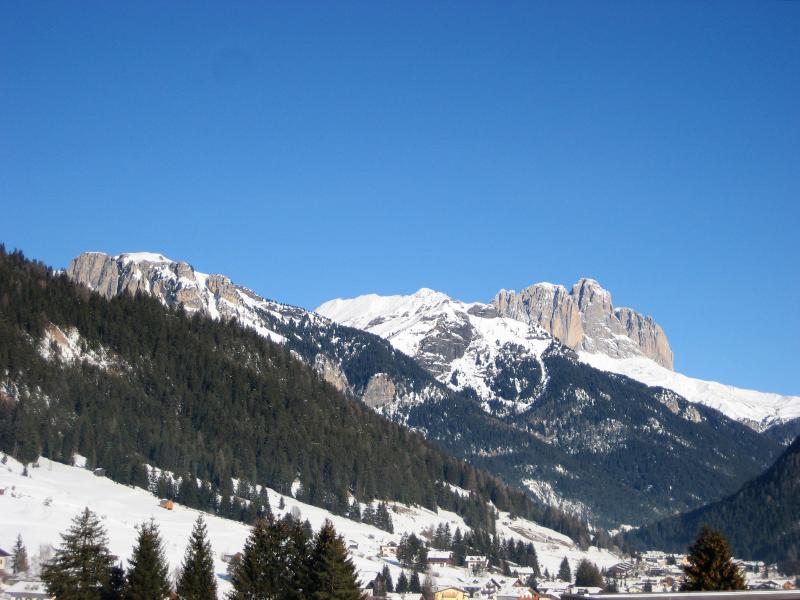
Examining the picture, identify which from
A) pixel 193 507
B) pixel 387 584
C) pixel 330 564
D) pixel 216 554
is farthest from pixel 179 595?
pixel 193 507

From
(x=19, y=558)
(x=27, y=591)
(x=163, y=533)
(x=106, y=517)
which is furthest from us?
(x=106, y=517)

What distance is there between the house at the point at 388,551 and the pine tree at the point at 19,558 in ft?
251

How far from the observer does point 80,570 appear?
3110 inches

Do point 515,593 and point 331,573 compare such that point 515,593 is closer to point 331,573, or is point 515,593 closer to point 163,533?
point 163,533

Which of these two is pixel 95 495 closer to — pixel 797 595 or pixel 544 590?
pixel 544 590

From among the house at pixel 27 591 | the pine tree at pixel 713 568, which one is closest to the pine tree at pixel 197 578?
the house at pixel 27 591

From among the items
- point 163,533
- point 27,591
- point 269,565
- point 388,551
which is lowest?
point 27,591

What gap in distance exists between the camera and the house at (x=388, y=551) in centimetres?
18651

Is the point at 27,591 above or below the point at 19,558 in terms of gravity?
below

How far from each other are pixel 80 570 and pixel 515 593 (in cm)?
10597

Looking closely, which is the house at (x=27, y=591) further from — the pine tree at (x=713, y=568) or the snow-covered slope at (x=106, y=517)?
the pine tree at (x=713, y=568)

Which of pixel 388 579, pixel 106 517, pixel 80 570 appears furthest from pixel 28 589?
pixel 388 579

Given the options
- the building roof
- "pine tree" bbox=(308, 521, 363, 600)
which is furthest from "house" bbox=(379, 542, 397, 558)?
"pine tree" bbox=(308, 521, 363, 600)

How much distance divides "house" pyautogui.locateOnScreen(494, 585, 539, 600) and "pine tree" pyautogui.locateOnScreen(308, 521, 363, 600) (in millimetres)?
88054
